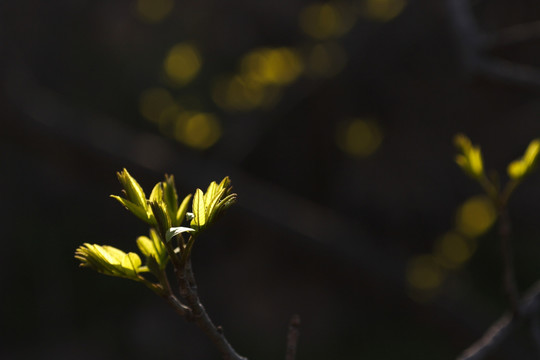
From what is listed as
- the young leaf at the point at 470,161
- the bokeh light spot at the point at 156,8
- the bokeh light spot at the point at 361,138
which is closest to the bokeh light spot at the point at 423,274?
the bokeh light spot at the point at 361,138

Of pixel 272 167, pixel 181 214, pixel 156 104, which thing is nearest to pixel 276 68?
pixel 156 104

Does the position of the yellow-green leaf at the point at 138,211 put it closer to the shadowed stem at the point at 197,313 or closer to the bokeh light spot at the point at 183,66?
the shadowed stem at the point at 197,313

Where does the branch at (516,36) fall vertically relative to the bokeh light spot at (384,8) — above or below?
above

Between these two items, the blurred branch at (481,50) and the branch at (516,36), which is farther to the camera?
the branch at (516,36)

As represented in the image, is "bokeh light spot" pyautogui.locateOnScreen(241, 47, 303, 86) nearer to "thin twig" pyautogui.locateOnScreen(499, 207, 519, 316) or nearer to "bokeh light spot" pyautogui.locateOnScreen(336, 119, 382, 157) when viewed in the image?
"bokeh light spot" pyautogui.locateOnScreen(336, 119, 382, 157)

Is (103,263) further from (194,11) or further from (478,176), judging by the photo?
(194,11)

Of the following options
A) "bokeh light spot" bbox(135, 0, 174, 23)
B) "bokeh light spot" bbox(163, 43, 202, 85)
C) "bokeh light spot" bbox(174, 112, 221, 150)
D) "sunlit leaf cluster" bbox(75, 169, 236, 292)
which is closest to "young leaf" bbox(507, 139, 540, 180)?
"sunlit leaf cluster" bbox(75, 169, 236, 292)

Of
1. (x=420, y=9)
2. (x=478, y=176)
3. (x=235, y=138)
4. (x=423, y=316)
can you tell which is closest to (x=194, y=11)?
(x=235, y=138)
